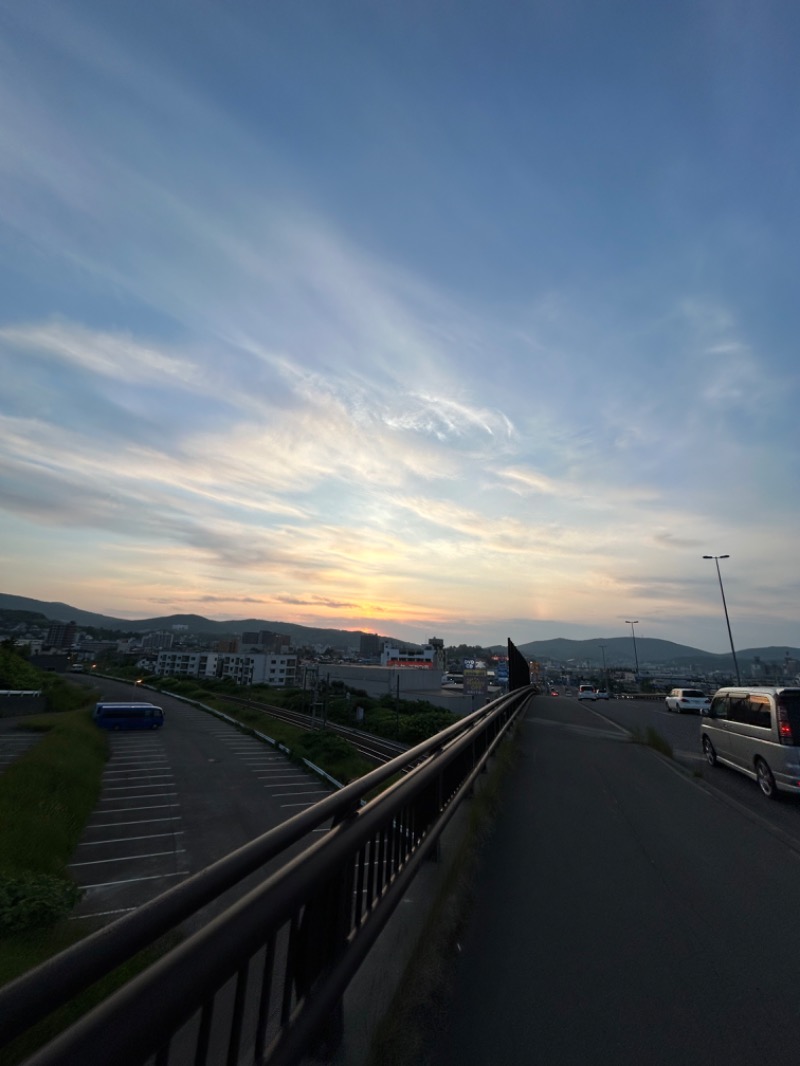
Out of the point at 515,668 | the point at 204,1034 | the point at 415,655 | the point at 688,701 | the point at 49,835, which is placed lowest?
the point at 49,835

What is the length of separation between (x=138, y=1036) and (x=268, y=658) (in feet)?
541

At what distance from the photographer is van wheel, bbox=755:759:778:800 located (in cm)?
830

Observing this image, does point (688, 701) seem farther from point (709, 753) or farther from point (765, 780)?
point (765, 780)

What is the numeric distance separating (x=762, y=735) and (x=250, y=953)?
10.1 meters

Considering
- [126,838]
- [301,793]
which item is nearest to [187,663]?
[301,793]

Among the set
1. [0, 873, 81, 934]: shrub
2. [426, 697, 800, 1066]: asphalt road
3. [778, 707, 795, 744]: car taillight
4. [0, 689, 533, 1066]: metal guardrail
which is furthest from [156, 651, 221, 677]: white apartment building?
[0, 689, 533, 1066]: metal guardrail

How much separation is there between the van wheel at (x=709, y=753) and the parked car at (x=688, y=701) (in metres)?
18.9

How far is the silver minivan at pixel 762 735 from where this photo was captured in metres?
8.09

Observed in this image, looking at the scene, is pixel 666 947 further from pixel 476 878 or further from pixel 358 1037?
pixel 358 1037

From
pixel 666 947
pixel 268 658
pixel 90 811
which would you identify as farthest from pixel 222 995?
pixel 268 658

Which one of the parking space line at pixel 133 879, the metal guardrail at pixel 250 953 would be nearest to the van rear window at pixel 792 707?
the metal guardrail at pixel 250 953

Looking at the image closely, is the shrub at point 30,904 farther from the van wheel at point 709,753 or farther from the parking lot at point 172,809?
the van wheel at point 709,753

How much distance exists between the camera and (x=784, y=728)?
323 inches

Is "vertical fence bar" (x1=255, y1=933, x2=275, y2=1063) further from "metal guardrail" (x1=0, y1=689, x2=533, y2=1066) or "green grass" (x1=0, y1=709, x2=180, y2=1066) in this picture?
"green grass" (x1=0, y1=709, x2=180, y2=1066)
